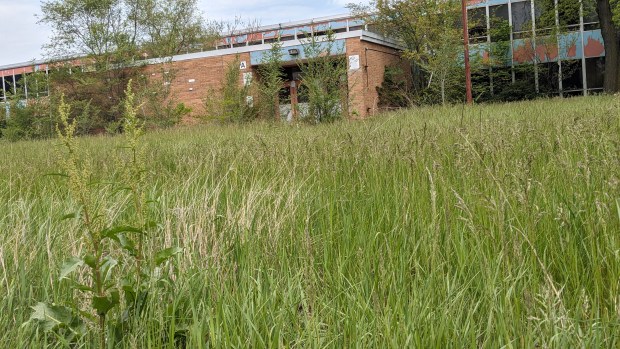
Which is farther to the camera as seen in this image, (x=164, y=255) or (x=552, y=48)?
(x=552, y=48)

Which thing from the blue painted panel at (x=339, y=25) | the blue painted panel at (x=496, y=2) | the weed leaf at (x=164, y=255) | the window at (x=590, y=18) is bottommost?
the weed leaf at (x=164, y=255)

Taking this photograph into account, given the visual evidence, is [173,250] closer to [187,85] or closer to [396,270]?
[396,270]

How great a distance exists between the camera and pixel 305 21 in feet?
161

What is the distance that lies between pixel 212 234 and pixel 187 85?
28835 millimetres

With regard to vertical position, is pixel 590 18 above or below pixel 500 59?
above

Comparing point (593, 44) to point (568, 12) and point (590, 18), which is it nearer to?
point (590, 18)

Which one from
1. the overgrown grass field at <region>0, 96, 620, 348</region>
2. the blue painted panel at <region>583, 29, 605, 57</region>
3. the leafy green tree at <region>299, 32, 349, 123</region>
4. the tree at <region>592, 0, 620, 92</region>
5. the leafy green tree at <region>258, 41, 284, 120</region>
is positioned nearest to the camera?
the overgrown grass field at <region>0, 96, 620, 348</region>

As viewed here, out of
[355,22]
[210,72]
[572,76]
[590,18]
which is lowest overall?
[572,76]

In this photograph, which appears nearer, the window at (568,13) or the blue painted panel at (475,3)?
the window at (568,13)

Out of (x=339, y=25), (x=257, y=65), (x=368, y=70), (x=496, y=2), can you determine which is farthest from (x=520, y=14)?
(x=339, y=25)

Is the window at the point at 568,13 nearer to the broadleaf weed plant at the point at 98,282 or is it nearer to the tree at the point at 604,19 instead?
the tree at the point at 604,19

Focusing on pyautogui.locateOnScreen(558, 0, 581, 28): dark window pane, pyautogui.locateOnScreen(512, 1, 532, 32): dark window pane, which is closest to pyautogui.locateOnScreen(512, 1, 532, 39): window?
pyautogui.locateOnScreen(512, 1, 532, 32): dark window pane

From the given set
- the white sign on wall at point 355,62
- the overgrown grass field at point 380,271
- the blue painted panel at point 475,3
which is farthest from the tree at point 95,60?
the overgrown grass field at point 380,271

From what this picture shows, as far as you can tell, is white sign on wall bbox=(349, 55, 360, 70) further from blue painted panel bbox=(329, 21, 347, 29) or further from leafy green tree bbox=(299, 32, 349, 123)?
blue painted panel bbox=(329, 21, 347, 29)
